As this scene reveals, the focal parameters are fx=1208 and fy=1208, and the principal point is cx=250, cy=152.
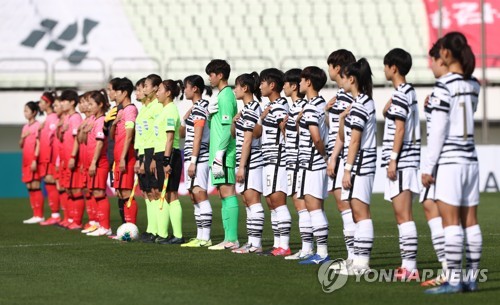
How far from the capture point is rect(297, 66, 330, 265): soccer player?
11523mm

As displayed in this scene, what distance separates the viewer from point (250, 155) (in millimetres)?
12945

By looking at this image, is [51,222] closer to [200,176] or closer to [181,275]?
[200,176]

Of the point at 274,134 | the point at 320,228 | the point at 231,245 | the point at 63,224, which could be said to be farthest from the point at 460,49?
the point at 63,224

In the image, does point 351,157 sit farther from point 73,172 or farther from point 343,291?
point 73,172

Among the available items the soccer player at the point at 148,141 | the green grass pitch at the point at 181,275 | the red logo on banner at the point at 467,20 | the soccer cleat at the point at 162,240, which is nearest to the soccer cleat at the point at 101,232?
the green grass pitch at the point at 181,275

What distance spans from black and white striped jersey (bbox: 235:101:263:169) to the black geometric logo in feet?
65.9

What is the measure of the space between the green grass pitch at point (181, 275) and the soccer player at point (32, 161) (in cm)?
351

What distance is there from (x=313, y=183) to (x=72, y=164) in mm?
6305

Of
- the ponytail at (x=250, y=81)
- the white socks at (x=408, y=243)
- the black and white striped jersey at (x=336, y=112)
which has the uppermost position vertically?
the ponytail at (x=250, y=81)

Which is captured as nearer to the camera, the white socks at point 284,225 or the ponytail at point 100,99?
the white socks at point 284,225

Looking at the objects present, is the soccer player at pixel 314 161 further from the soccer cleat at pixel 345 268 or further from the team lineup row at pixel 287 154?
the soccer cleat at pixel 345 268

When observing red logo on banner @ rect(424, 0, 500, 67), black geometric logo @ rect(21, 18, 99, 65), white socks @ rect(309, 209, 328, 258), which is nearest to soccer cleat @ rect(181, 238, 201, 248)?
white socks @ rect(309, 209, 328, 258)

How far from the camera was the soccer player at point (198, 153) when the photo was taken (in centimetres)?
1360

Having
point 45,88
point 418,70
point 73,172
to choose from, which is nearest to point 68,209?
point 73,172
